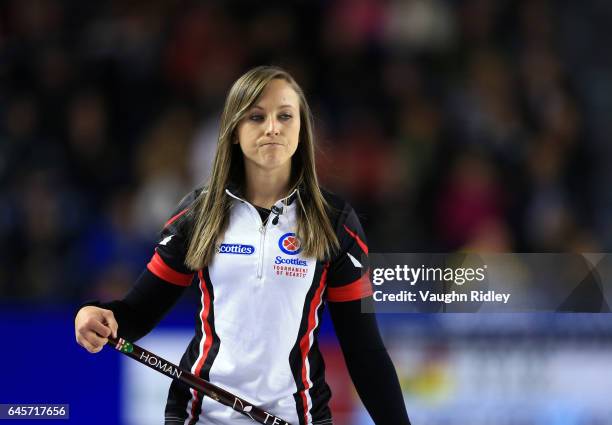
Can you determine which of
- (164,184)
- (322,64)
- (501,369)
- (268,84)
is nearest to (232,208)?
(268,84)

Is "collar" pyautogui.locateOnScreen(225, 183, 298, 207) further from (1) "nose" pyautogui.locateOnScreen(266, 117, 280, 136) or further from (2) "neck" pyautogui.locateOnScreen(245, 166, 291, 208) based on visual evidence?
(1) "nose" pyautogui.locateOnScreen(266, 117, 280, 136)

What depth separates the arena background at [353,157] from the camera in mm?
4156


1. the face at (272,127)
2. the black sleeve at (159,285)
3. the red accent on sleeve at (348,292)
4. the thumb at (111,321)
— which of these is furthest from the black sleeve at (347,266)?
the thumb at (111,321)

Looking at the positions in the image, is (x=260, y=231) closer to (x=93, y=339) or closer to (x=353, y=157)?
(x=93, y=339)

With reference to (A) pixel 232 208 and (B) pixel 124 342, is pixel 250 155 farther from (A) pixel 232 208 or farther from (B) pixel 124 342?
(B) pixel 124 342

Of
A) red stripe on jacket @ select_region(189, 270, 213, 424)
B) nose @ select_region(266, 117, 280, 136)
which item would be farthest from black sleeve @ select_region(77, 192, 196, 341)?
nose @ select_region(266, 117, 280, 136)

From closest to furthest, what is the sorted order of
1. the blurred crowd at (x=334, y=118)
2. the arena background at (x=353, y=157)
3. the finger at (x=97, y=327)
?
the finger at (x=97, y=327) < the arena background at (x=353, y=157) < the blurred crowd at (x=334, y=118)

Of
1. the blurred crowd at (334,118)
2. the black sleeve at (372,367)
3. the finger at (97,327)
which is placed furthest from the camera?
the blurred crowd at (334,118)

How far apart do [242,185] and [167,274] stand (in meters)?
0.31

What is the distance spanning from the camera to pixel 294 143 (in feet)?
8.82

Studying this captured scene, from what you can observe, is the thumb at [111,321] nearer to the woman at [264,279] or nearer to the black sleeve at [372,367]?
the woman at [264,279]

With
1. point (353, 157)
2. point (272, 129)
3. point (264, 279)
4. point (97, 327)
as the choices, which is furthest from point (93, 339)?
point (353, 157)

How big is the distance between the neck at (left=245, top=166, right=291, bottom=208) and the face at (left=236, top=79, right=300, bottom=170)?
0.04m

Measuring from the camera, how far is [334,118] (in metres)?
6.38
